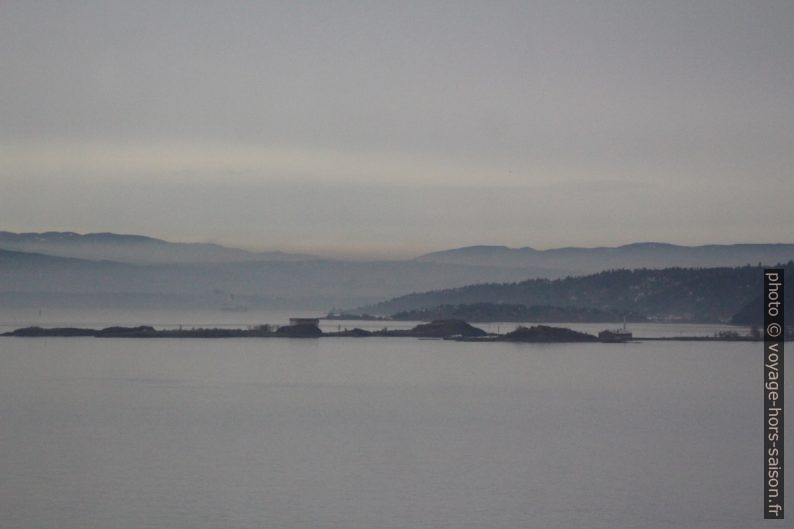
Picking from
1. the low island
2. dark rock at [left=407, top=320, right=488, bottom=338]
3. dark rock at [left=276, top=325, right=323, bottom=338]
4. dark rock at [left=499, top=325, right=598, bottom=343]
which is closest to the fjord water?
the low island

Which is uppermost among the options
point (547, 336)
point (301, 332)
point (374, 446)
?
point (547, 336)

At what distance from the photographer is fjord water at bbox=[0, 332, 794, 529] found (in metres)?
24.0

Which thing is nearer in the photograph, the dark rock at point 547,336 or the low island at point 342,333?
the low island at point 342,333

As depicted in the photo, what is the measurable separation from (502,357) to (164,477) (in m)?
50.6

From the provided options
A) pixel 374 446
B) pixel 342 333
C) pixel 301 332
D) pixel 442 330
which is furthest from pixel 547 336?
pixel 374 446

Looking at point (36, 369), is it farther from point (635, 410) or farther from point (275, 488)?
point (275, 488)

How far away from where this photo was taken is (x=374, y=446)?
108 ft

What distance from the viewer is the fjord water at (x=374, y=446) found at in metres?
24.0

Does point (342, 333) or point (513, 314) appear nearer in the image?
point (342, 333)

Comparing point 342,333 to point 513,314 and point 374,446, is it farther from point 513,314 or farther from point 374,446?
point 374,446

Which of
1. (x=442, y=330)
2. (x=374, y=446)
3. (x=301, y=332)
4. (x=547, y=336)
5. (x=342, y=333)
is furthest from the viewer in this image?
(x=442, y=330)

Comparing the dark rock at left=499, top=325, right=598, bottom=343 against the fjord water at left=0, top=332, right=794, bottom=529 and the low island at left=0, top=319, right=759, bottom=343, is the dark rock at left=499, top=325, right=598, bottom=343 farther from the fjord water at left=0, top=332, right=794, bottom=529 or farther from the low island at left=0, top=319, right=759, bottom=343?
the fjord water at left=0, top=332, right=794, bottom=529

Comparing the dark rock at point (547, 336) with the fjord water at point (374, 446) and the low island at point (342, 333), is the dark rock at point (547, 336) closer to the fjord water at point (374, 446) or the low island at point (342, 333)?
the low island at point (342, 333)

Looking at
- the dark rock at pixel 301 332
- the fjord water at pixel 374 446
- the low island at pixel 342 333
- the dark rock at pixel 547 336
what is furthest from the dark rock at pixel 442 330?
the fjord water at pixel 374 446
